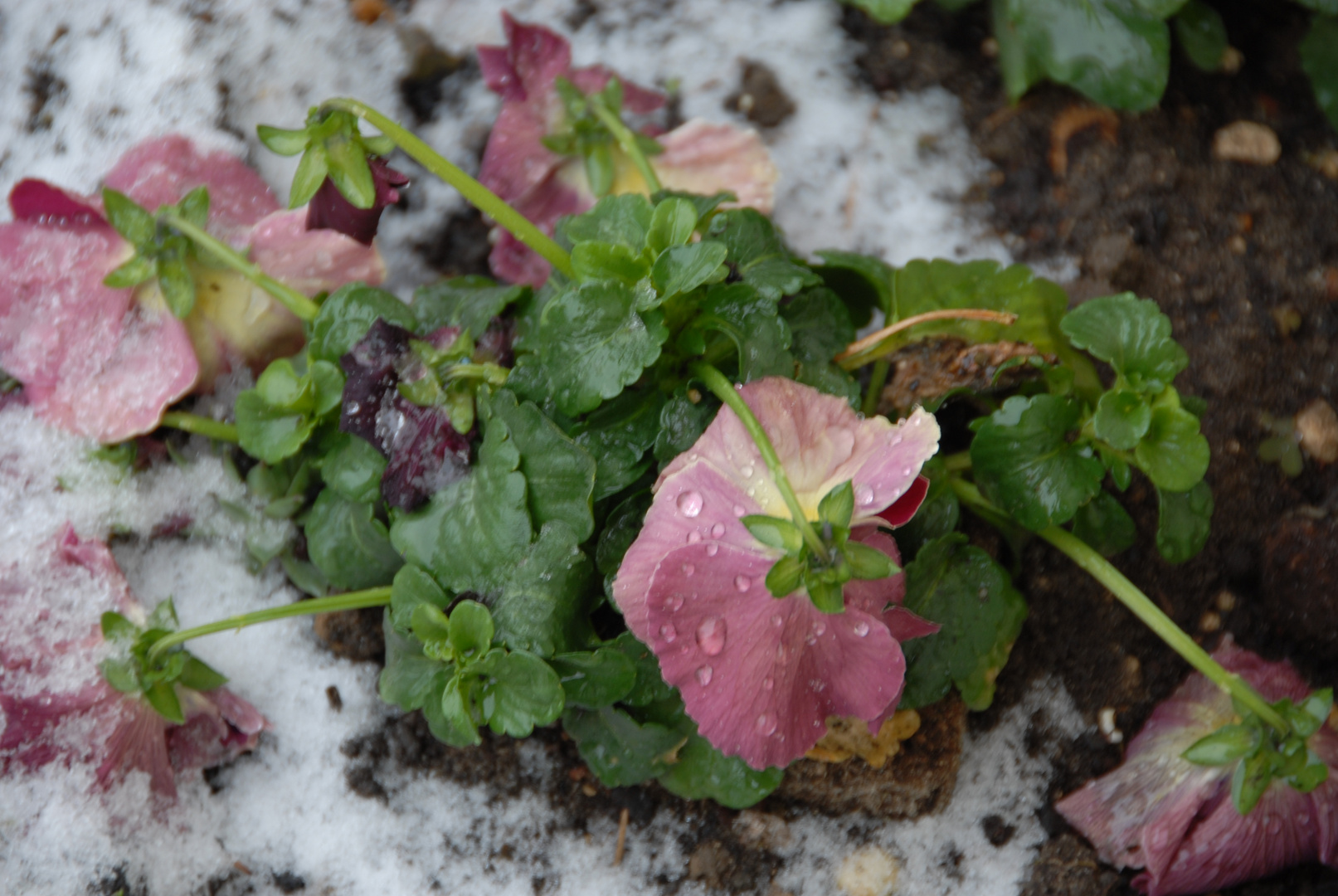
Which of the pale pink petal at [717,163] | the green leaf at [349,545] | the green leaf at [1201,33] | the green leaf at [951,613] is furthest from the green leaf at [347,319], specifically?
the green leaf at [1201,33]

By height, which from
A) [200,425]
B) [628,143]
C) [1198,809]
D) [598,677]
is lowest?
[1198,809]

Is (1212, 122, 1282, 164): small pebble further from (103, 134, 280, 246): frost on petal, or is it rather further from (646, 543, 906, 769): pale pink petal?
(103, 134, 280, 246): frost on petal

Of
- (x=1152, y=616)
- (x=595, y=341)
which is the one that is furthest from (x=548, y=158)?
(x=1152, y=616)

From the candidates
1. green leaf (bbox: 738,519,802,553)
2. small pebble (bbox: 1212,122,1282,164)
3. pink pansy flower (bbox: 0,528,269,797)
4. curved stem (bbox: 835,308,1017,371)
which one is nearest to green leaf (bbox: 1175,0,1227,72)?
small pebble (bbox: 1212,122,1282,164)

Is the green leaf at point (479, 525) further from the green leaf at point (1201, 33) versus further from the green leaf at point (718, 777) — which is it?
the green leaf at point (1201, 33)

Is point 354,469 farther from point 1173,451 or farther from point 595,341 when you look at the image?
point 1173,451

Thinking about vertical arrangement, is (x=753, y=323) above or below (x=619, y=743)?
above

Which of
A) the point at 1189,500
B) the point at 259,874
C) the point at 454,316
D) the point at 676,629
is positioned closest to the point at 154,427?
the point at 454,316

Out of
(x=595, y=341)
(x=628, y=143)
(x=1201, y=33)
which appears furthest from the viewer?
(x=1201, y=33)
